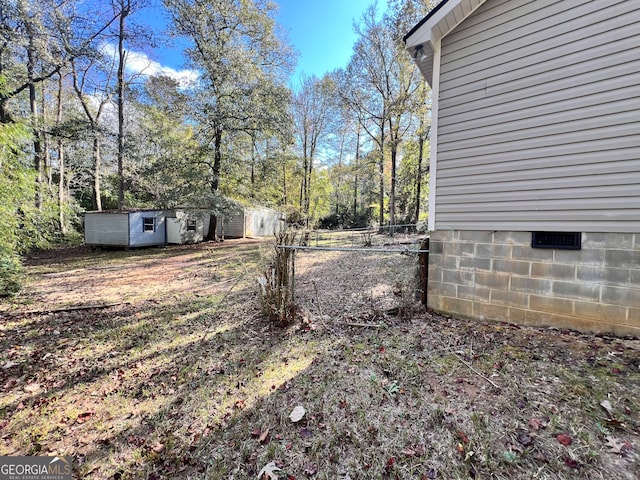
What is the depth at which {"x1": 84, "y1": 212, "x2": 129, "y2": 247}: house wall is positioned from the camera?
13219 millimetres

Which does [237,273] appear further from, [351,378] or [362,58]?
[362,58]

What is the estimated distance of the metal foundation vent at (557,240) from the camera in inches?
129

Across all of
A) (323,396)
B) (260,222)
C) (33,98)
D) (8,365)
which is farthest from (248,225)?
(323,396)

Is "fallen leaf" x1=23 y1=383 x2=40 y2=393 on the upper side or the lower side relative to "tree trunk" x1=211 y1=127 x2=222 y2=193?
lower

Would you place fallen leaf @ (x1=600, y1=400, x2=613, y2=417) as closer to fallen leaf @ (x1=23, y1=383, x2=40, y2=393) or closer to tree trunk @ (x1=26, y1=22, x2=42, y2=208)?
fallen leaf @ (x1=23, y1=383, x2=40, y2=393)

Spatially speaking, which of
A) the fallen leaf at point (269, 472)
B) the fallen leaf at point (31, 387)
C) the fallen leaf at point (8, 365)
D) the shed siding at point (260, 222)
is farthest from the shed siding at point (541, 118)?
the shed siding at point (260, 222)

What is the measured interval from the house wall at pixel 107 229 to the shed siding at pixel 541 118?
14.3 metres

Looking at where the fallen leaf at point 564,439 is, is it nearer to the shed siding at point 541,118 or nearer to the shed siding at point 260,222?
the shed siding at point 541,118

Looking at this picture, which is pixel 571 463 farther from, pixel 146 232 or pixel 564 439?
pixel 146 232

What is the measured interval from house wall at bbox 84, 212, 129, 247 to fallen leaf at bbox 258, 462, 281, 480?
47.1 feet

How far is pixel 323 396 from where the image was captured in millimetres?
2662

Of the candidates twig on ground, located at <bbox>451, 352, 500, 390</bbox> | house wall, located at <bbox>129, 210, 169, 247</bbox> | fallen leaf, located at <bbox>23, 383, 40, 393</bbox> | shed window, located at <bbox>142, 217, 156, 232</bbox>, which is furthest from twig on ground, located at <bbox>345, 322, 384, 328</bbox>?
shed window, located at <bbox>142, 217, 156, 232</bbox>

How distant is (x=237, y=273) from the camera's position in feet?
26.5

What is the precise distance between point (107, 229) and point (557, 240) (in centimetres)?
1649
